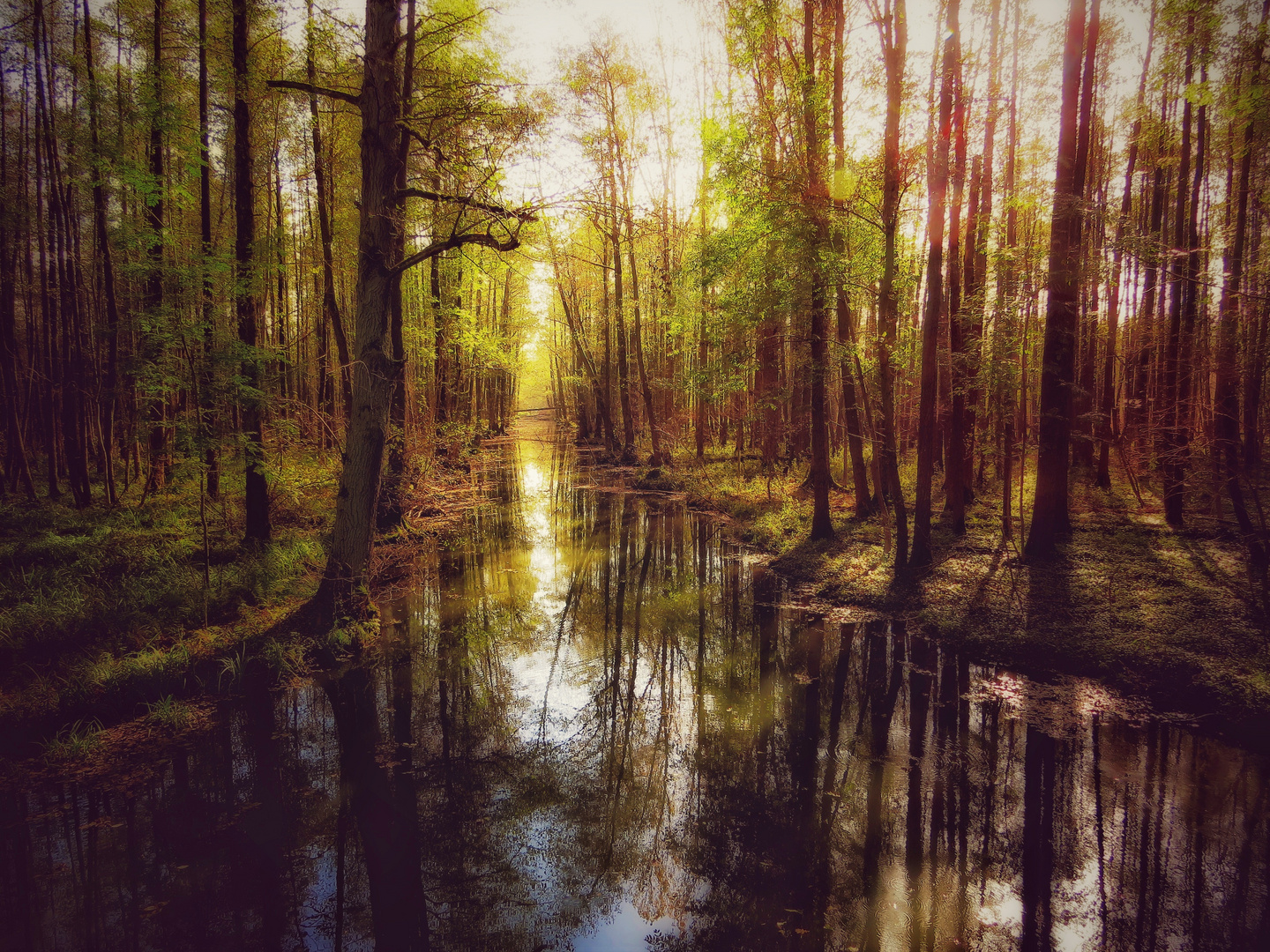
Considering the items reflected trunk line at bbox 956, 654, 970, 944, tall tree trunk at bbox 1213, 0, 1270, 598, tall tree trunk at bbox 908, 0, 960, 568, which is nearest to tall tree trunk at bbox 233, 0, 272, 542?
reflected trunk line at bbox 956, 654, 970, 944

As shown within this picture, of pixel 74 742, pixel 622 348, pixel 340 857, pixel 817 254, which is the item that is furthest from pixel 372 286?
pixel 622 348

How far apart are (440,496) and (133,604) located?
988 centimetres

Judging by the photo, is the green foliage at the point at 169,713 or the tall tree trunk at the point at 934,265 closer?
the green foliage at the point at 169,713

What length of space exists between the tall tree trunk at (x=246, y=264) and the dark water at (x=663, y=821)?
4892mm

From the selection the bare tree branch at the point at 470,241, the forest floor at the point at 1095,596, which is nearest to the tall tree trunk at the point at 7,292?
the bare tree branch at the point at 470,241

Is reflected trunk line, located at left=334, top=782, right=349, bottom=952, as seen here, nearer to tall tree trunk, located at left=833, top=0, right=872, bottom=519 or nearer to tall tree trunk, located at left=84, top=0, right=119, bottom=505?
tall tree trunk, located at left=833, top=0, right=872, bottom=519

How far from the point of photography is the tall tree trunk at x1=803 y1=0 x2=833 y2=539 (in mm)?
9898

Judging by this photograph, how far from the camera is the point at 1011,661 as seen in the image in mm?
7000

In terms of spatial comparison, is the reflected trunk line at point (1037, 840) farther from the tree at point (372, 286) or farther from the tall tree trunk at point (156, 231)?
the tall tree trunk at point (156, 231)

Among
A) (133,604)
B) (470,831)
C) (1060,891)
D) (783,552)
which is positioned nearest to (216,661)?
(133,604)

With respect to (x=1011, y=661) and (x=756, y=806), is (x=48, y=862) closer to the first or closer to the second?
(x=756, y=806)

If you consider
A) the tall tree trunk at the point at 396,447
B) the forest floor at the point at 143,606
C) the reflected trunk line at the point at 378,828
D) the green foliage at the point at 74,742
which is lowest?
the reflected trunk line at the point at 378,828

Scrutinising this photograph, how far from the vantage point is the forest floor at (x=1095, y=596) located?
6129 millimetres

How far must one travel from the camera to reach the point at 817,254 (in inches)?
392
